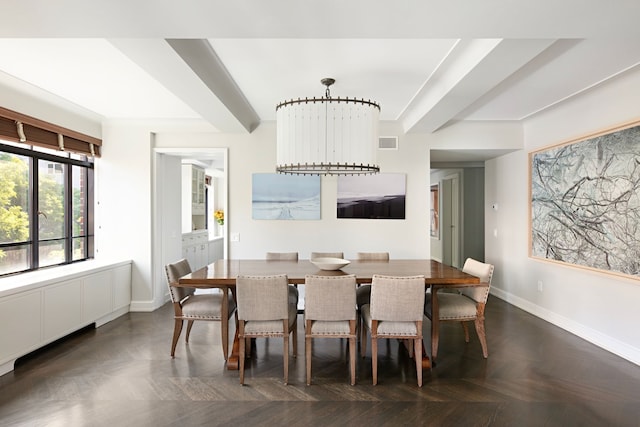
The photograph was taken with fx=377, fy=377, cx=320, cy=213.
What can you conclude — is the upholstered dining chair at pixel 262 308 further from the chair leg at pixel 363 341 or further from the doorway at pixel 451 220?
the doorway at pixel 451 220

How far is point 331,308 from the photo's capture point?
3.01 metres

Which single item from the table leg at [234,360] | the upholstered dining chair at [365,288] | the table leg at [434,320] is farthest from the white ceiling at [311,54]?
the table leg at [234,360]

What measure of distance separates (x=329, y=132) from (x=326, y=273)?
1290 mm

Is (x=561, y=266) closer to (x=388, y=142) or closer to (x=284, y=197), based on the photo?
(x=388, y=142)

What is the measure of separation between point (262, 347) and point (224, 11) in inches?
121

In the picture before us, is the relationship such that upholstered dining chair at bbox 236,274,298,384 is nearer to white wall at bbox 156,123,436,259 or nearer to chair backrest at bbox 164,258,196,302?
chair backrest at bbox 164,258,196,302

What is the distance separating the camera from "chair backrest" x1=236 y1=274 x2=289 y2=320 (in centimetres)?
298

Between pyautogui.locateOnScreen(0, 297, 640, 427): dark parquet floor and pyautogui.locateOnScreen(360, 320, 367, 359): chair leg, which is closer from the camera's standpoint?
pyautogui.locateOnScreen(0, 297, 640, 427): dark parquet floor

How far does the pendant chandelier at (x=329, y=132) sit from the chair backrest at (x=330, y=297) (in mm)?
970

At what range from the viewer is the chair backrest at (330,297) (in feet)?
9.68

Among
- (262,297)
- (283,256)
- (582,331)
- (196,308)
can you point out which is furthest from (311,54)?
(582,331)

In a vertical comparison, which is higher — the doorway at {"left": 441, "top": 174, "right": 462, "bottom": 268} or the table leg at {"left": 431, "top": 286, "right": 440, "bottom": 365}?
the doorway at {"left": 441, "top": 174, "right": 462, "bottom": 268}

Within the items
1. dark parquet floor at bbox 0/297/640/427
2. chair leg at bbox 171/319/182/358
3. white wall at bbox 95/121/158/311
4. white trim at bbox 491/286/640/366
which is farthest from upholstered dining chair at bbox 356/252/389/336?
white wall at bbox 95/121/158/311

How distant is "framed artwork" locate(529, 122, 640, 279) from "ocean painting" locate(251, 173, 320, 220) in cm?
298
